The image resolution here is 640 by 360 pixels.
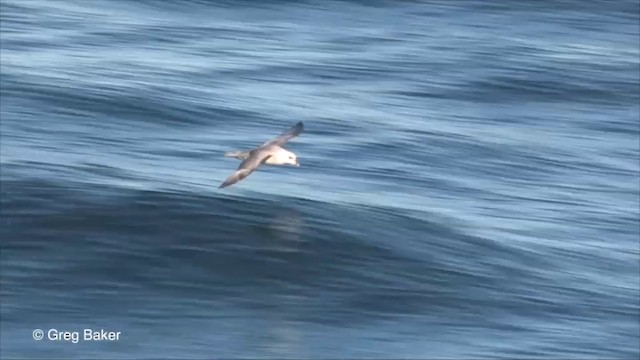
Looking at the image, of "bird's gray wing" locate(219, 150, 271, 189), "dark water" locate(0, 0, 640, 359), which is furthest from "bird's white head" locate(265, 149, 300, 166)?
"dark water" locate(0, 0, 640, 359)

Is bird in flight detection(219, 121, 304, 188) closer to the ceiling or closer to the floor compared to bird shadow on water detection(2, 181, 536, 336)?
closer to the ceiling

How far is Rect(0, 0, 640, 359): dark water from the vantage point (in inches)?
1303

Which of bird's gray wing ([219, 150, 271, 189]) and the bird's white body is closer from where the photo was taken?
bird's gray wing ([219, 150, 271, 189])

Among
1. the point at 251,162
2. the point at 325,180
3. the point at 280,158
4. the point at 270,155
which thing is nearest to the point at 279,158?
the point at 280,158

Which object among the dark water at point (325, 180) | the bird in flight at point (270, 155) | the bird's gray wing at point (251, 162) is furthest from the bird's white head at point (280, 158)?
the dark water at point (325, 180)

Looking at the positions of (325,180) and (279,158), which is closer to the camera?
(279,158)

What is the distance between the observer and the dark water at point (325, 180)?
3309 cm

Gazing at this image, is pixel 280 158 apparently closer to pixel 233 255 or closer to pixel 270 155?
pixel 270 155

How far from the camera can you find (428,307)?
3403cm

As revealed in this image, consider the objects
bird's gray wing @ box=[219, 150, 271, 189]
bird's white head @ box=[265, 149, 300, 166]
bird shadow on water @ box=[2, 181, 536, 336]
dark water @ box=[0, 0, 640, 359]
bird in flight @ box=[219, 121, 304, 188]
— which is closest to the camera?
bird's gray wing @ box=[219, 150, 271, 189]

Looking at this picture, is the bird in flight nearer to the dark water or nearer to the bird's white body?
the bird's white body

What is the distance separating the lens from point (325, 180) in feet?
136

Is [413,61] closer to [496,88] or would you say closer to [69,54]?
[496,88]

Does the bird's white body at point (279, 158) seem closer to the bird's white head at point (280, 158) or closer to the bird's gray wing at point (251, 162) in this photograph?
the bird's white head at point (280, 158)
